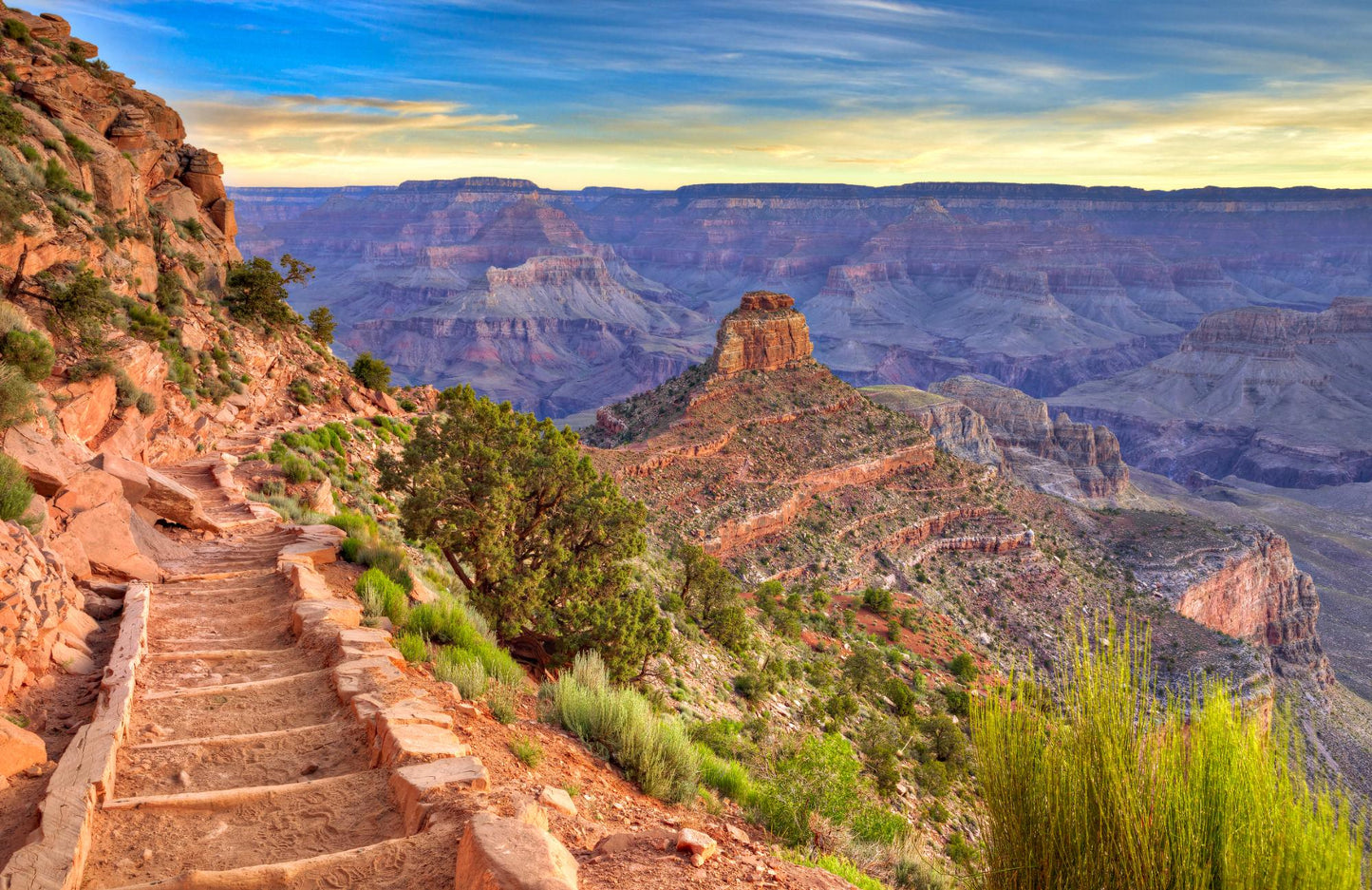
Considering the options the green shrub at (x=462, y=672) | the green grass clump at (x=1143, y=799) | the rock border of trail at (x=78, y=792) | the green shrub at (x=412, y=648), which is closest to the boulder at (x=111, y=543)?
the rock border of trail at (x=78, y=792)

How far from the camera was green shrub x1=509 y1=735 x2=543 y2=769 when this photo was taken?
765cm

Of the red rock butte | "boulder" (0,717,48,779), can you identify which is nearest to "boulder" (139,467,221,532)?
"boulder" (0,717,48,779)

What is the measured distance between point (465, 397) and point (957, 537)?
129ft

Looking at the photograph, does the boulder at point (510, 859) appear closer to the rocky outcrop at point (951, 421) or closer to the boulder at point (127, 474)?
the boulder at point (127, 474)

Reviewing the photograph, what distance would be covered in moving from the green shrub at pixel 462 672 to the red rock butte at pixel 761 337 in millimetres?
42854

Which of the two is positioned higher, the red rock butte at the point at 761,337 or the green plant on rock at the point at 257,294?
the green plant on rock at the point at 257,294

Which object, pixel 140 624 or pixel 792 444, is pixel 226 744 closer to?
pixel 140 624

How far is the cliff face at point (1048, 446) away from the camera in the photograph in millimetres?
101250

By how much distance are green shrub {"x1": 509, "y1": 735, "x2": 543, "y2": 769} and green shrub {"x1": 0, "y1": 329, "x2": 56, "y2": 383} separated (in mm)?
13286

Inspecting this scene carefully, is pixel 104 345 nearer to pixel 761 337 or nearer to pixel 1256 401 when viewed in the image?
pixel 761 337

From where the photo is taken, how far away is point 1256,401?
16875 cm

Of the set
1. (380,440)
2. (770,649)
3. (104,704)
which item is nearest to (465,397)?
(104,704)

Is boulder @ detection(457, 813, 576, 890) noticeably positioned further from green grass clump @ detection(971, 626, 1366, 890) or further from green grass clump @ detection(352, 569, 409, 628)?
green grass clump @ detection(352, 569, 409, 628)

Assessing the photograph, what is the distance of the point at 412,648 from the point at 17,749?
3870 mm
